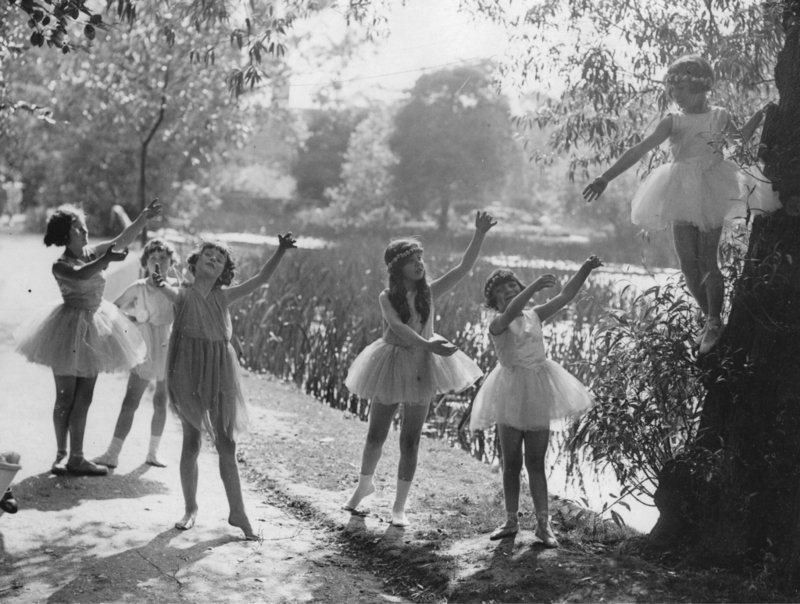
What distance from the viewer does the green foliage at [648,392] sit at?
4.07 metres

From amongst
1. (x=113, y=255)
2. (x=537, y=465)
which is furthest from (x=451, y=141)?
(x=537, y=465)

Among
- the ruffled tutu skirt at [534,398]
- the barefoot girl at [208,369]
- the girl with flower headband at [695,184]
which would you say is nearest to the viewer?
the girl with flower headband at [695,184]

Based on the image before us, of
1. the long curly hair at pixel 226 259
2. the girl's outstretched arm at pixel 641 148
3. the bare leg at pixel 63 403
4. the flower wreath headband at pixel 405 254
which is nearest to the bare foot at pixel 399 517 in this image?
the flower wreath headband at pixel 405 254

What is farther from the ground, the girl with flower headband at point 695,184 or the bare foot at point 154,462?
the girl with flower headband at point 695,184

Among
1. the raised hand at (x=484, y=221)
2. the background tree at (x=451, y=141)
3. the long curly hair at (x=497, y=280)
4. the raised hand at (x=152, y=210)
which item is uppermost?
the background tree at (x=451, y=141)

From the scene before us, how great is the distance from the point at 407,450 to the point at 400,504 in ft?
0.94

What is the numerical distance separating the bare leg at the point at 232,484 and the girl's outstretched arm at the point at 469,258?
1270 millimetres

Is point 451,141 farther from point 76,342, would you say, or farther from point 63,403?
point 63,403

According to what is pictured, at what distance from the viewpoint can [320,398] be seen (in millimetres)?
8898

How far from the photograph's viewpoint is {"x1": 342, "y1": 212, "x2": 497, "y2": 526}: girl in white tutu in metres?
4.74

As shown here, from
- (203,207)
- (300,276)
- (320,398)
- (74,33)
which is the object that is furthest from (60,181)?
(320,398)

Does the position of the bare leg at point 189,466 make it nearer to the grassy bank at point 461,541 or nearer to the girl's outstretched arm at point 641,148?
the grassy bank at point 461,541

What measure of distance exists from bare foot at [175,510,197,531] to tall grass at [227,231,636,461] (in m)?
2.83

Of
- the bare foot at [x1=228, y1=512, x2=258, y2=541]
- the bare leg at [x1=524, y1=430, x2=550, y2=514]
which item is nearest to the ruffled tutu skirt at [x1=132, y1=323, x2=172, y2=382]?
the bare foot at [x1=228, y1=512, x2=258, y2=541]
